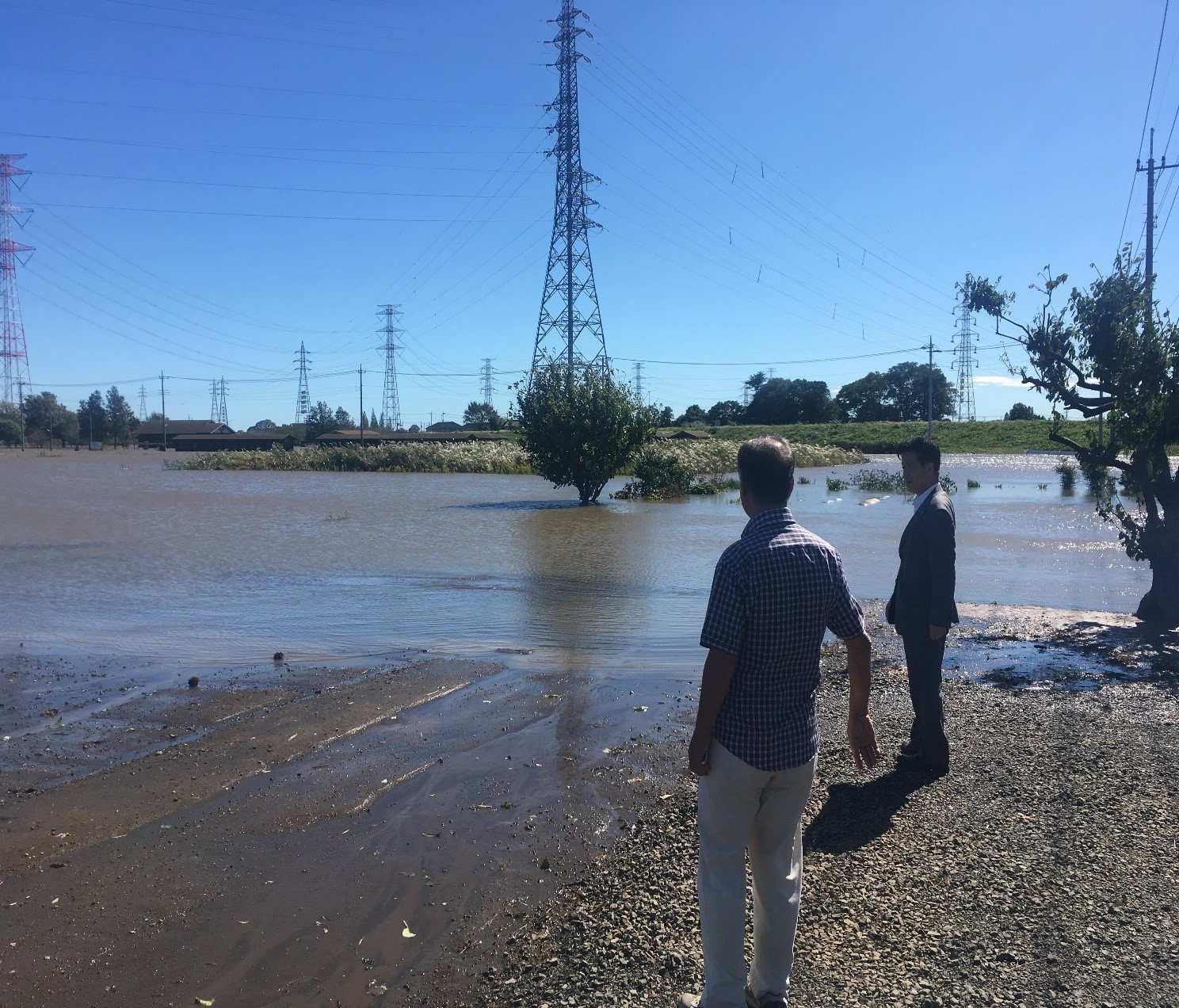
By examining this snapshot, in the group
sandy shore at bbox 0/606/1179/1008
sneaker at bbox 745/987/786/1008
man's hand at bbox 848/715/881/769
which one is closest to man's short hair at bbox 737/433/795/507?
man's hand at bbox 848/715/881/769

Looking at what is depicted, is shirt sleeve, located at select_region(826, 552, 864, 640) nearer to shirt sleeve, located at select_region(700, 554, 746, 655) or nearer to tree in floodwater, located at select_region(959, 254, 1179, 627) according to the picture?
shirt sleeve, located at select_region(700, 554, 746, 655)

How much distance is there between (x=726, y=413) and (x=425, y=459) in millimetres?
59194

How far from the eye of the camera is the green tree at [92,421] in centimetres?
12781

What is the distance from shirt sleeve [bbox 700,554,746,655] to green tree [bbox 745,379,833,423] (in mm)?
106171

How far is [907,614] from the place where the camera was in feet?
19.4

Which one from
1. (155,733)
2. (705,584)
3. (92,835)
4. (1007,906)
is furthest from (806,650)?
(705,584)

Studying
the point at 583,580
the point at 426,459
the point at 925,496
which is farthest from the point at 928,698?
the point at 426,459

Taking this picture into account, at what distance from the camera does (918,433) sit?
85.1 meters

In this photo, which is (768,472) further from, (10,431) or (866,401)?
(10,431)

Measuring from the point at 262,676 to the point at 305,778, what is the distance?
3.11 meters

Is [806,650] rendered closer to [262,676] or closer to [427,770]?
[427,770]

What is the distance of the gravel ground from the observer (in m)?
3.55

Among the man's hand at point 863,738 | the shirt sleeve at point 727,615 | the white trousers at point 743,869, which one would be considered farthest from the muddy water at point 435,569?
the shirt sleeve at point 727,615

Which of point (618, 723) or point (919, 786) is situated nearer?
point (919, 786)
